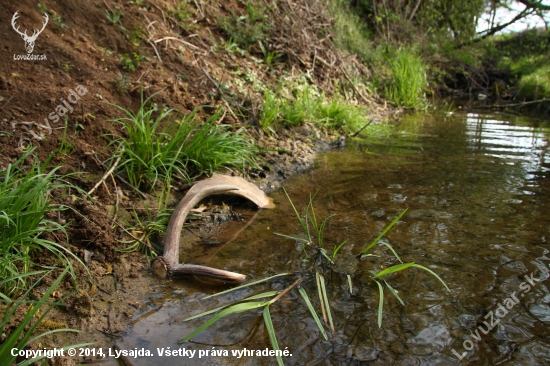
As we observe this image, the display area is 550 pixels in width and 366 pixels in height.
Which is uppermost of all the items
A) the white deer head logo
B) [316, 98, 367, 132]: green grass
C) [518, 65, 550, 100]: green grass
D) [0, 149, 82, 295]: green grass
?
the white deer head logo

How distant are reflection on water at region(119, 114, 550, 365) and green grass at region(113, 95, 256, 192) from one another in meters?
0.59

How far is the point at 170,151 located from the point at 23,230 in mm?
1334

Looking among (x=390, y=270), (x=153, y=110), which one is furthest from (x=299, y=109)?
(x=390, y=270)

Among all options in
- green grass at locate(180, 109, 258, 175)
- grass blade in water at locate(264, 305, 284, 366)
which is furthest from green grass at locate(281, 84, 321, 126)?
grass blade in water at locate(264, 305, 284, 366)

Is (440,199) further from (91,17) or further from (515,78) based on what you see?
(515,78)

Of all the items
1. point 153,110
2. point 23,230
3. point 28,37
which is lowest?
Answer: point 23,230

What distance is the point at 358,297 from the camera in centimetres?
209

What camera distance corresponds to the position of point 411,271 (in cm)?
231

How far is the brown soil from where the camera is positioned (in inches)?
84.8

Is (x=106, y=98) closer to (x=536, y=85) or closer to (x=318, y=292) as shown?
(x=318, y=292)

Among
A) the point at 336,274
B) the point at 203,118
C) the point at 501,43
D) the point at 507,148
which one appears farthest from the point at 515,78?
the point at 336,274

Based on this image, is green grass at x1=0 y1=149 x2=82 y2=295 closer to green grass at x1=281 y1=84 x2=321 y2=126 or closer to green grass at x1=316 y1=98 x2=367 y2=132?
green grass at x1=281 y1=84 x2=321 y2=126

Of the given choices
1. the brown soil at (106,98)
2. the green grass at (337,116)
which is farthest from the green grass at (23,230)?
the green grass at (337,116)

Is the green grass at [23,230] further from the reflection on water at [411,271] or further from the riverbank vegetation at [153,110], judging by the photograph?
the reflection on water at [411,271]
